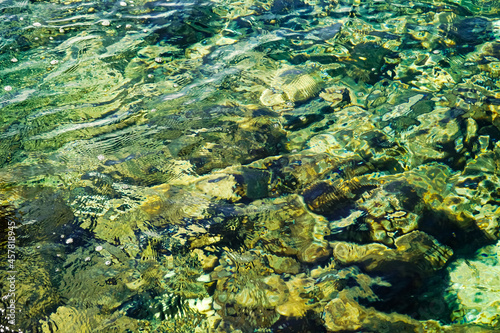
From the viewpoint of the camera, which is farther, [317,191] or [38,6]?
[38,6]

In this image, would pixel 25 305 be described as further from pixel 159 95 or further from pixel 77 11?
pixel 77 11

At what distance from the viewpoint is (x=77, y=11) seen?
5.13 meters

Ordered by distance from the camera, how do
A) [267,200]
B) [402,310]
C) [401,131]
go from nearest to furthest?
[402,310]
[267,200]
[401,131]

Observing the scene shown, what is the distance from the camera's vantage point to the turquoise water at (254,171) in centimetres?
212

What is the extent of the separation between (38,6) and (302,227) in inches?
201

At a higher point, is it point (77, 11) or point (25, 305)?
point (77, 11)

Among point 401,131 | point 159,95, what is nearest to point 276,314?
point 401,131

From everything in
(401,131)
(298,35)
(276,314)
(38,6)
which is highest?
(38,6)

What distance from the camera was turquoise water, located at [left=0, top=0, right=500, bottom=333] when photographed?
2.12 meters

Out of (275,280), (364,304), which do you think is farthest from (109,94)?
(364,304)

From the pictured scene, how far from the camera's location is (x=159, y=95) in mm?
3785

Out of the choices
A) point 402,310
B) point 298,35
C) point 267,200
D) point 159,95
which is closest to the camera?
point 402,310

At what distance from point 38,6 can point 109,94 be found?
2.61 metres

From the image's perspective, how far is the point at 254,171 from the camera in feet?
9.79
